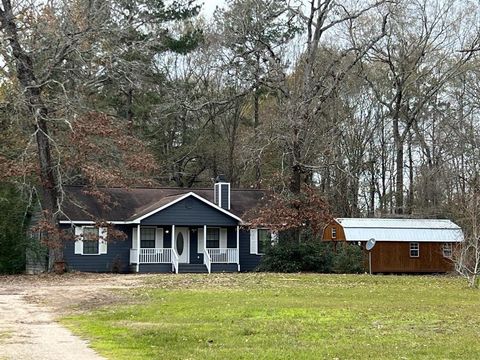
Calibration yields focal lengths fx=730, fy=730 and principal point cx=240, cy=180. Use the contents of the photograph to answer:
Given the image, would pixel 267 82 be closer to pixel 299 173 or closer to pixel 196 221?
pixel 299 173

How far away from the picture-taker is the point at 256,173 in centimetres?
5003

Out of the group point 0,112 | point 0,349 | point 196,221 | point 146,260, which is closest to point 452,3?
point 196,221

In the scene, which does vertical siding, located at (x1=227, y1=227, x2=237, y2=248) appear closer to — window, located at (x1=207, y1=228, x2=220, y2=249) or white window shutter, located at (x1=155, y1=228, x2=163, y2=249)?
window, located at (x1=207, y1=228, x2=220, y2=249)

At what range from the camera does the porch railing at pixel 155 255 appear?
36.8 metres

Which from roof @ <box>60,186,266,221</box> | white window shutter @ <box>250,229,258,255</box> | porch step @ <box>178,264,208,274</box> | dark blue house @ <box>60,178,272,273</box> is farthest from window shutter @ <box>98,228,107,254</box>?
white window shutter @ <box>250,229,258,255</box>

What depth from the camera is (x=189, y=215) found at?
37625 millimetres

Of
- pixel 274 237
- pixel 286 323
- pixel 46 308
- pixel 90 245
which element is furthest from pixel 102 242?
pixel 286 323

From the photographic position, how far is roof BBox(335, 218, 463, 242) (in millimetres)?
36844

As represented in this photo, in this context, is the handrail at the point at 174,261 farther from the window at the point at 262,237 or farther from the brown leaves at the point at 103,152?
the window at the point at 262,237

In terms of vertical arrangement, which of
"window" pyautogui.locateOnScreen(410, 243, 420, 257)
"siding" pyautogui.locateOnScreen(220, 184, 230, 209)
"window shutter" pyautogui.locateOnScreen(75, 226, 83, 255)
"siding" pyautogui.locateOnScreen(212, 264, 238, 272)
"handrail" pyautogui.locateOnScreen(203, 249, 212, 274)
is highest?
"siding" pyautogui.locateOnScreen(220, 184, 230, 209)

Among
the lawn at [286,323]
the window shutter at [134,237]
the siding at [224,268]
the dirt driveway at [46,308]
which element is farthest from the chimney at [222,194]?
the lawn at [286,323]

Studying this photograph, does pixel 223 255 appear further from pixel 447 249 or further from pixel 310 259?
pixel 447 249

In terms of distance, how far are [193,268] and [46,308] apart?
1914 centimetres

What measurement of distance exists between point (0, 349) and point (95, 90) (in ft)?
112
